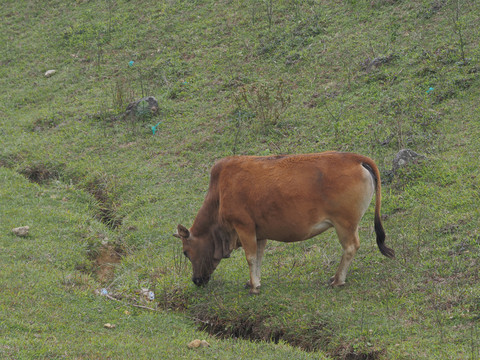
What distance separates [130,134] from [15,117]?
13.4 feet

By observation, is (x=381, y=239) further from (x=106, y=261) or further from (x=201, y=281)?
(x=106, y=261)

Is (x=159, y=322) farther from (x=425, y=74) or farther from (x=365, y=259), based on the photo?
(x=425, y=74)

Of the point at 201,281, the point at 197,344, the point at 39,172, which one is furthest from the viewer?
the point at 39,172

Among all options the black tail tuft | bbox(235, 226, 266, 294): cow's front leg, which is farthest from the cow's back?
the black tail tuft

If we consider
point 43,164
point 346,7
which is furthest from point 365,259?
point 346,7

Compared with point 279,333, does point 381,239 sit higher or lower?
higher

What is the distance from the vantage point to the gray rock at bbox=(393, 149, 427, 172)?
10.3 metres

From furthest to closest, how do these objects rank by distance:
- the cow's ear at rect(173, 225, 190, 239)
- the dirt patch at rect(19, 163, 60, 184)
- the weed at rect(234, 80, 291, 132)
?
the weed at rect(234, 80, 291, 132) → the dirt patch at rect(19, 163, 60, 184) → the cow's ear at rect(173, 225, 190, 239)

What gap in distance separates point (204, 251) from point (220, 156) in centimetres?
499

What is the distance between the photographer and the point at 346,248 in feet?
25.1

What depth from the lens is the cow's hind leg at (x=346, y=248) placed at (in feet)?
24.9

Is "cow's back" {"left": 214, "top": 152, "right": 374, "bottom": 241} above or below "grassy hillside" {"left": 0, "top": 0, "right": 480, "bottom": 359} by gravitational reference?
above

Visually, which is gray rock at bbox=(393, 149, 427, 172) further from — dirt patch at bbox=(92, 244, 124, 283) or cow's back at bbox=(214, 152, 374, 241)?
dirt patch at bbox=(92, 244, 124, 283)

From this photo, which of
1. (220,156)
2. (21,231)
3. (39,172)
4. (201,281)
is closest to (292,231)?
(201,281)
